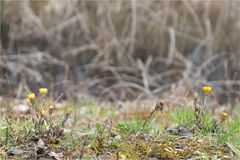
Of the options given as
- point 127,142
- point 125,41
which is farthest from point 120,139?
point 125,41

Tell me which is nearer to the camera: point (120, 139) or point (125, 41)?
point (120, 139)

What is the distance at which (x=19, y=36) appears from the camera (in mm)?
7617

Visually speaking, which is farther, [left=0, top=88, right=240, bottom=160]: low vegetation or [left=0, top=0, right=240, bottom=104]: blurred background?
[left=0, top=0, right=240, bottom=104]: blurred background

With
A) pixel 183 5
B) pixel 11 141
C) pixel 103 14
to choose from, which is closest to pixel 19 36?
pixel 103 14

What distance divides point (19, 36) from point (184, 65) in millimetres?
2774

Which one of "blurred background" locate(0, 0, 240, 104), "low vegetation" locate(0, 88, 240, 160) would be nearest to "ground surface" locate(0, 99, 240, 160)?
"low vegetation" locate(0, 88, 240, 160)

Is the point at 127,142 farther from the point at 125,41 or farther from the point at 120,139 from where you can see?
the point at 125,41

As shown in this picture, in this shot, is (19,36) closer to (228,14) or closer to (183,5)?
(183,5)

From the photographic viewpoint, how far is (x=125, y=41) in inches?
298

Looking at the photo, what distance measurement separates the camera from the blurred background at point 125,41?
7.38m

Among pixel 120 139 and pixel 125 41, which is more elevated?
pixel 125 41

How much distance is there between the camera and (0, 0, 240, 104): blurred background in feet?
24.2

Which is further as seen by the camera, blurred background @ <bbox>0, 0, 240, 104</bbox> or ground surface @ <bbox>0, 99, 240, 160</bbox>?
blurred background @ <bbox>0, 0, 240, 104</bbox>

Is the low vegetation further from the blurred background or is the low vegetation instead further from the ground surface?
the blurred background
